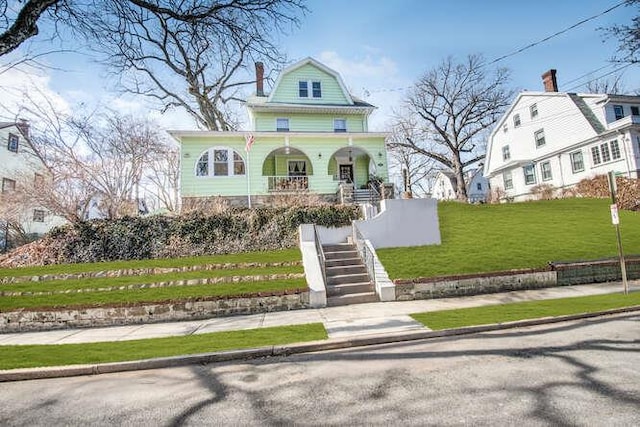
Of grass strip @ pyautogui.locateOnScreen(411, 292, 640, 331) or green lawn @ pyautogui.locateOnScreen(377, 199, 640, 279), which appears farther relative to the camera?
green lawn @ pyautogui.locateOnScreen(377, 199, 640, 279)

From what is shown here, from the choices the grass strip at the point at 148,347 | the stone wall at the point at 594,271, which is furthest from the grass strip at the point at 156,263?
the stone wall at the point at 594,271

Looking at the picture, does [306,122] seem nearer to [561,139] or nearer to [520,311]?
[520,311]

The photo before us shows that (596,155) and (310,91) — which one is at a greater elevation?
(310,91)

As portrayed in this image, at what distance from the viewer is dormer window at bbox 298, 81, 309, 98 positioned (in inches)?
934

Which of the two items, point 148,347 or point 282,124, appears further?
point 282,124

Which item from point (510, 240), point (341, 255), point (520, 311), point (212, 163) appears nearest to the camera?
point (520, 311)

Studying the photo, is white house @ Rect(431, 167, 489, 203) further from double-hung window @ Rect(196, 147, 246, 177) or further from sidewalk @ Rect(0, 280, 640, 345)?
sidewalk @ Rect(0, 280, 640, 345)

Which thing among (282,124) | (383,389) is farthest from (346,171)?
(383,389)

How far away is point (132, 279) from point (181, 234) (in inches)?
126

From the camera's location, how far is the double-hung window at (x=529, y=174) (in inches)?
1165

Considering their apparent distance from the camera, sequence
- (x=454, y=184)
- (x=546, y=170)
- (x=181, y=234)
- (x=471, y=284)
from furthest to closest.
→ 1. (x=454, y=184)
2. (x=546, y=170)
3. (x=181, y=234)
4. (x=471, y=284)

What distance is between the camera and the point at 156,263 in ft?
37.6

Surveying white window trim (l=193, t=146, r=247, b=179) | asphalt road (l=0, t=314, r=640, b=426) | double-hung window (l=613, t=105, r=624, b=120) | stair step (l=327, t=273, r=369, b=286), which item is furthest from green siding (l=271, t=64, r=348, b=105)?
asphalt road (l=0, t=314, r=640, b=426)

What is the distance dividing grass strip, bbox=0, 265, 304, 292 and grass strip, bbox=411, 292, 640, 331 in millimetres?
4854
